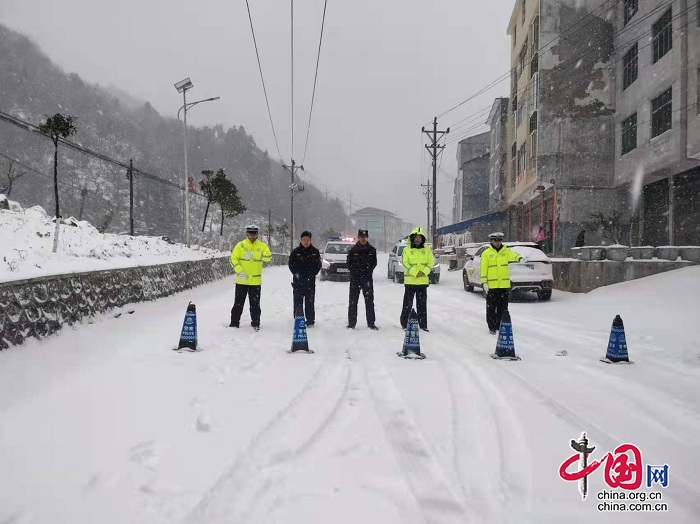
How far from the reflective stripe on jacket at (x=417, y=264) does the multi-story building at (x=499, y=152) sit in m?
30.5

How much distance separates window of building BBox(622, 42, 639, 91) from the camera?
20594 millimetres

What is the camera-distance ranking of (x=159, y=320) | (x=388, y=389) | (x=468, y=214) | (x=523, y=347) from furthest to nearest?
(x=468, y=214), (x=159, y=320), (x=523, y=347), (x=388, y=389)

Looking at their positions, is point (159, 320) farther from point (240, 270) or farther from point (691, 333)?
point (691, 333)

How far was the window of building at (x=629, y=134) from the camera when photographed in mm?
20750

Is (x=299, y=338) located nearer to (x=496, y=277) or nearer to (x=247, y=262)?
(x=247, y=262)

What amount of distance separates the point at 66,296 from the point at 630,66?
80.7 ft

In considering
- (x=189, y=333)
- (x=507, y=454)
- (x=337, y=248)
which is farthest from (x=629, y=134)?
(x=507, y=454)

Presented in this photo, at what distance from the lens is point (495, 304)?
7922 millimetres

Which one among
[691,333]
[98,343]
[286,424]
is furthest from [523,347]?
[98,343]

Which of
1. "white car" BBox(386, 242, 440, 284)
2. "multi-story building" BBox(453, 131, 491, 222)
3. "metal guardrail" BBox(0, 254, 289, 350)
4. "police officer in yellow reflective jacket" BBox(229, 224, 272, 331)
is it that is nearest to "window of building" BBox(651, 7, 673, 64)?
"white car" BBox(386, 242, 440, 284)

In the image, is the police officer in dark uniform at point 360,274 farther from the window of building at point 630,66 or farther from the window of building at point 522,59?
the window of building at point 522,59

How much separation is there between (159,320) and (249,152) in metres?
123

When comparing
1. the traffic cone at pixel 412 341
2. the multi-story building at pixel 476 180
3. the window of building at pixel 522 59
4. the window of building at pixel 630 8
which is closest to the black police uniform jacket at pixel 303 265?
the traffic cone at pixel 412 341

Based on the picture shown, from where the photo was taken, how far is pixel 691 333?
7.42 metres
